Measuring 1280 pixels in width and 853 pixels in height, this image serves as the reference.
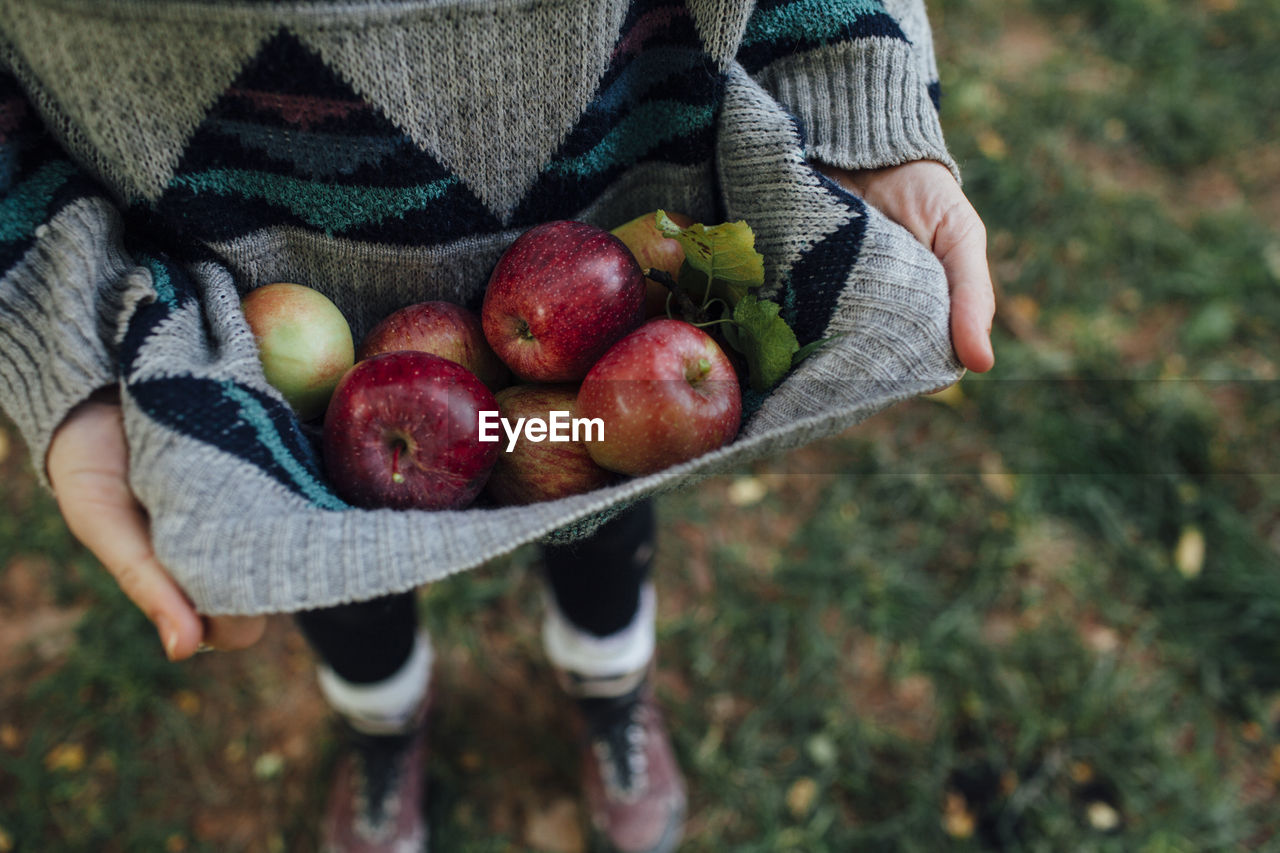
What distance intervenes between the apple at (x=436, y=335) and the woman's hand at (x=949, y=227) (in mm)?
527

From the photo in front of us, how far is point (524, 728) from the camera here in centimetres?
192

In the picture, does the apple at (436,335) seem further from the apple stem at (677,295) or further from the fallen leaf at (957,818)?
the fallen leaf at (957,818)

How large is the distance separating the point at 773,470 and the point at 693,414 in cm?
132

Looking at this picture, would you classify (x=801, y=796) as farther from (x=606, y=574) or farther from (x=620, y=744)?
(x=606, y=574)

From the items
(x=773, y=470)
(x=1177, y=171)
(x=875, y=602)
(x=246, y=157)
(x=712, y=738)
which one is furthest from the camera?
(x=1177, y=171)

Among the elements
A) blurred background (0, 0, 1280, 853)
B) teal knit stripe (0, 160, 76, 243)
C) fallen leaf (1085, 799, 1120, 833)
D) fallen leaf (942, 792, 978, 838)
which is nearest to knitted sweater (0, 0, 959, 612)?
teal knit stripe (0, 160, 76, 243)

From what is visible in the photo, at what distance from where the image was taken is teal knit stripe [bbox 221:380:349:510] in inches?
34.1

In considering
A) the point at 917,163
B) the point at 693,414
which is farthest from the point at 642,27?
the point at 693,414

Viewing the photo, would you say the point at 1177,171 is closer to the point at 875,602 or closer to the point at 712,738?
the point at 875,602

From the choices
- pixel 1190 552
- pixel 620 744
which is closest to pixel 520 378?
pixel 620 744

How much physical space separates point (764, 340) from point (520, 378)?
365 mm

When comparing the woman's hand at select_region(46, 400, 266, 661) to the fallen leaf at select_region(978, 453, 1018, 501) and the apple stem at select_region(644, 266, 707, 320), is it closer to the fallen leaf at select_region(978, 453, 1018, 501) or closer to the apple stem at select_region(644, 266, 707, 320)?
the apple stem at select_region(644, 266, 707, 320)

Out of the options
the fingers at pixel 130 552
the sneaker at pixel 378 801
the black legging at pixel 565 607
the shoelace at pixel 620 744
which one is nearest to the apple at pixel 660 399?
the black legging at pixel 565 607

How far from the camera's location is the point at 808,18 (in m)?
1.07
